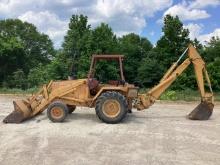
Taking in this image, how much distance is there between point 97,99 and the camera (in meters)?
14.0

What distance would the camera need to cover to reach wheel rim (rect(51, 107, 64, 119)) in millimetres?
13805

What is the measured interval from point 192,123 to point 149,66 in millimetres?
21103

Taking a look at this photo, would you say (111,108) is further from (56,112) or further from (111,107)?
(56,112)

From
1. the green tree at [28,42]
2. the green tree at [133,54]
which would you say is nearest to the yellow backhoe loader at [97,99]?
the green tree at [133,54]

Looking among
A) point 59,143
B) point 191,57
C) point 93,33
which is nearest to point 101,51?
point 93,33

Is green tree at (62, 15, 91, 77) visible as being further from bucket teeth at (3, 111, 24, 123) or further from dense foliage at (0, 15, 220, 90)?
bucket teeth at (3, 111, 24, 123)

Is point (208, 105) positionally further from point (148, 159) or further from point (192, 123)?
point (148, 159)

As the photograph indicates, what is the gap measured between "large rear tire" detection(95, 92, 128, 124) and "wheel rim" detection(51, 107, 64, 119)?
1.11 meters

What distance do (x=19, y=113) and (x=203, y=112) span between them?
602cm

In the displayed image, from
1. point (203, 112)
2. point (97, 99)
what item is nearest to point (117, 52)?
point (203, 112)

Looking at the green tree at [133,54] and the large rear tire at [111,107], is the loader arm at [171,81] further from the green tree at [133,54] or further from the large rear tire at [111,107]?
the green tree at [133,54]

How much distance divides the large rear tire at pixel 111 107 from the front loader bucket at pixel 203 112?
254cm

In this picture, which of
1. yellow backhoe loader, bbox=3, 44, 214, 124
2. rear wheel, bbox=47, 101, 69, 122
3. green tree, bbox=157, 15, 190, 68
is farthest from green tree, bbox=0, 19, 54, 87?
rear wheel, bbox=47, 101, 69, 122

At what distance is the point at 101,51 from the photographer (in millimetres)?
32000
